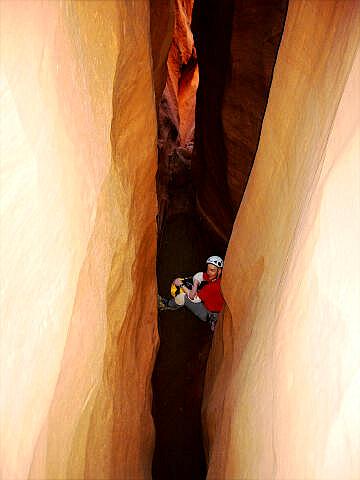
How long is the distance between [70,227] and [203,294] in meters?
2.58

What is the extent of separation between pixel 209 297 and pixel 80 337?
238cm

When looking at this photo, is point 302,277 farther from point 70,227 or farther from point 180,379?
point 180,379

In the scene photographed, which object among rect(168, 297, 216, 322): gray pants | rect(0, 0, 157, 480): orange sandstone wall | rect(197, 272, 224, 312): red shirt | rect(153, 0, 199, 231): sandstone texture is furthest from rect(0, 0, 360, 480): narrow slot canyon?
rect(153, 0, 199, 231): sandstone texture

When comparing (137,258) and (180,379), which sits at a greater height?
(137,258)

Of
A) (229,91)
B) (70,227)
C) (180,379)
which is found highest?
(229,91)

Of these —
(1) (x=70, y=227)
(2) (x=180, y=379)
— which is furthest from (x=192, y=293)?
(1) (x=70, y=227)

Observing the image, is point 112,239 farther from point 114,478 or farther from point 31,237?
point 114,478

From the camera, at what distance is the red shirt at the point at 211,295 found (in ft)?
13.4

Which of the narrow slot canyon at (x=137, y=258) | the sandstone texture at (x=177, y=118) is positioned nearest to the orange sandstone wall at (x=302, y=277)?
the narrow slot canyon at (x=137, y=258)

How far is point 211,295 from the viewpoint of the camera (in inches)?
163

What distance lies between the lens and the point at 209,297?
415 cm

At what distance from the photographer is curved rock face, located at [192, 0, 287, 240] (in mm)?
3854

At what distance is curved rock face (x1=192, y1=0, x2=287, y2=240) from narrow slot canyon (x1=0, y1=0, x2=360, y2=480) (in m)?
0.85

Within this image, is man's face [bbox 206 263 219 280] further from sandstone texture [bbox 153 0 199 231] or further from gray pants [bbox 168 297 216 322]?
sandstone texture [bbox 153 0 199 231]
